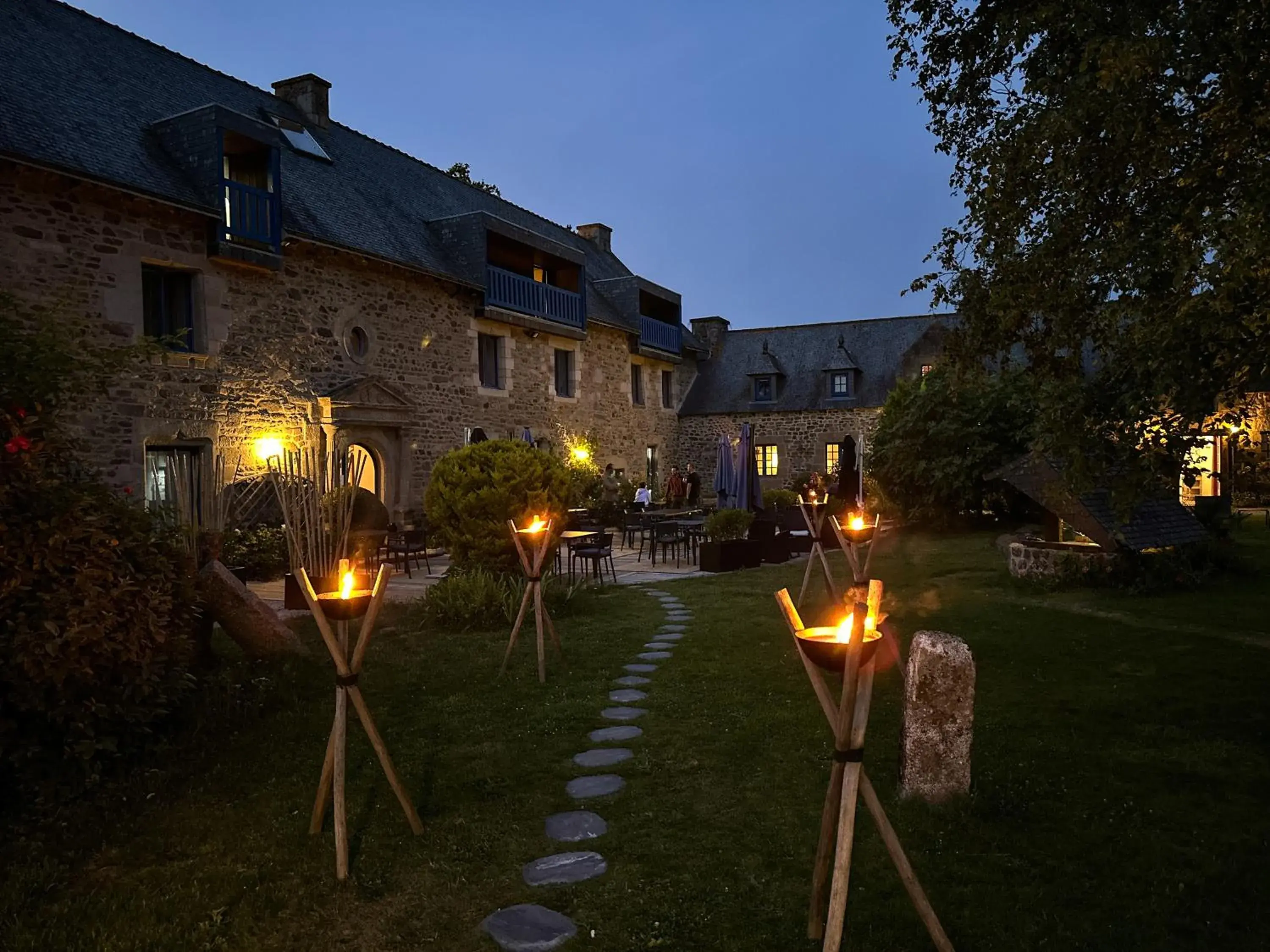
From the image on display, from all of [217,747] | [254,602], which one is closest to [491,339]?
[254,602]

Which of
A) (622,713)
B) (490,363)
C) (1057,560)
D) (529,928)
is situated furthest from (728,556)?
(529,928)

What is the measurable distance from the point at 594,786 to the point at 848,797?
5.95 ft

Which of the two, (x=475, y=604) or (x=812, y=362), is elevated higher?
(x=812, y=362)

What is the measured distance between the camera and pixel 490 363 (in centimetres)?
1761

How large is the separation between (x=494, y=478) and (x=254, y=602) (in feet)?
12.1

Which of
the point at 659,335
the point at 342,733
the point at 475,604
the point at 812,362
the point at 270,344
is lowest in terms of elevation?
the point at 475,604

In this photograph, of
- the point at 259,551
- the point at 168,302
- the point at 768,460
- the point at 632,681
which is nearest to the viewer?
the point at 632,681

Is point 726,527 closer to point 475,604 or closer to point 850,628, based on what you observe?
point 475,604

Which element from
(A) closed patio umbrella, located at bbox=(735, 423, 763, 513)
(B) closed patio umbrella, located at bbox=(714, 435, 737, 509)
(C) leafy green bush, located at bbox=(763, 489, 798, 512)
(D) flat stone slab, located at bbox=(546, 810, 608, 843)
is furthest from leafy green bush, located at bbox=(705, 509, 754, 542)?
(D) flat stone slab, located at bbox=(546, 810, 608, 843)

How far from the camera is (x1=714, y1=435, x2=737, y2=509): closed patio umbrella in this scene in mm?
16609

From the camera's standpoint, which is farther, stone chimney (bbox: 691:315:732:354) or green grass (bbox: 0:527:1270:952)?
stone chimney (bbox: 691:315:732:354)

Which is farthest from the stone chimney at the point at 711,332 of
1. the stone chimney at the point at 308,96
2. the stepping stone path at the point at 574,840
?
the stepping stone path at the point at 574,840

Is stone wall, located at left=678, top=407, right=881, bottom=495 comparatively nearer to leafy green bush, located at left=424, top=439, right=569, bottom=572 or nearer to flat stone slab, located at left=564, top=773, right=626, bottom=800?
leafy green bush, located at left=424, top=439, right=569, bottom=572

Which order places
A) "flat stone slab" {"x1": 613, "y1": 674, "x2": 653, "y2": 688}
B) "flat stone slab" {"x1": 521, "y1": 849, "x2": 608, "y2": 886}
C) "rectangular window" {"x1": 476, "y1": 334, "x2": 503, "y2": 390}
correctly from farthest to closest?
"rectangular window" {"x1": 476, "y1": 334, "x2": 503, "y2": 390} < "flat stone slab" {"x1": 613, "y1": 674, "x2": 653, "y2": 688} < "flat stone slab" {"x1": 521, "y1": 849, "x2": 608, "y2": 886}
